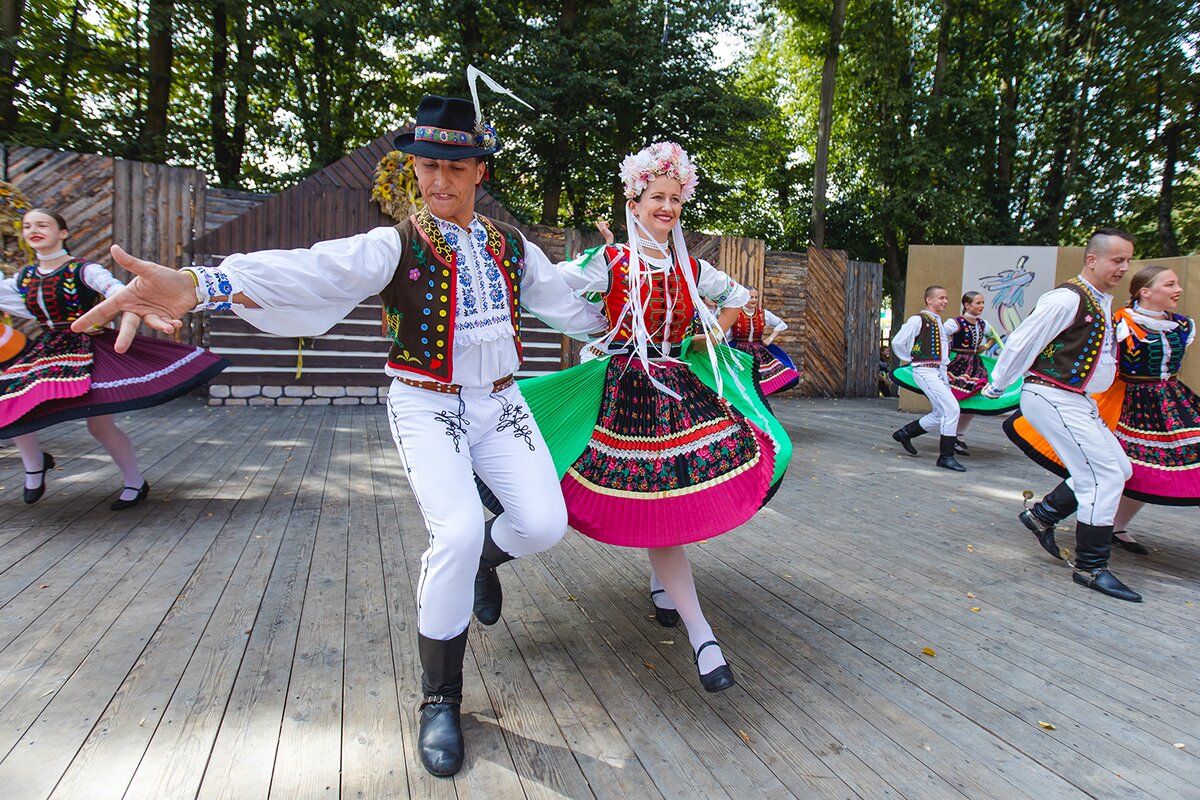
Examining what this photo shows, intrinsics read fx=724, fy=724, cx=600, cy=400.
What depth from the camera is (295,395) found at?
33.9ft

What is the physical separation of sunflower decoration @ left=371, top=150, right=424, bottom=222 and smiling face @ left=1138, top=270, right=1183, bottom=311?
8907 millimetres

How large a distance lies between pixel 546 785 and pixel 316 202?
994 cm

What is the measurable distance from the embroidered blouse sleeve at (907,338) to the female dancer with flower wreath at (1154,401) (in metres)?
3.44

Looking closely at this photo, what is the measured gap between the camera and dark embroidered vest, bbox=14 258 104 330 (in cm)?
436

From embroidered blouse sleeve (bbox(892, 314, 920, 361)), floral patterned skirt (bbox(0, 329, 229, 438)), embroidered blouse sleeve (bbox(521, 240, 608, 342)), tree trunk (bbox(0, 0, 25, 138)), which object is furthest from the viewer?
tree trunk (bbox(0, 0, 25, 138))

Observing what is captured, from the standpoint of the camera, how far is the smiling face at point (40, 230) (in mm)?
4301

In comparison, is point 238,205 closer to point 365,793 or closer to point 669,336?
point 669,336

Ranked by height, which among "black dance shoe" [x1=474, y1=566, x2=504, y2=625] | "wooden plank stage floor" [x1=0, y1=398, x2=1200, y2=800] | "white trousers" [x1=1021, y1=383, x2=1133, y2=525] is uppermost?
"white trousers" [x1=1021, y1=383, x2=1133, y2=525]

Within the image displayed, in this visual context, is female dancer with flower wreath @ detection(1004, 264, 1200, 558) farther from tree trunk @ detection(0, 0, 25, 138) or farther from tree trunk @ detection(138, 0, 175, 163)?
tree trunk @ detection(0, 0, 25, 138)

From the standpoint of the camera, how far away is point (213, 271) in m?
1.96

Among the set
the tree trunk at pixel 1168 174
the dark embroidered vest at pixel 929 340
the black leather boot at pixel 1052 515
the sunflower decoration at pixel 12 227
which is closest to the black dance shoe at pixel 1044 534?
the black leather boot at pixel 1052 515

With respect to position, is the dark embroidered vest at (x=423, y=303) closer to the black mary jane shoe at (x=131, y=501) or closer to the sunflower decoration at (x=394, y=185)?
the black mary jane shoe at (x=131, y=501)

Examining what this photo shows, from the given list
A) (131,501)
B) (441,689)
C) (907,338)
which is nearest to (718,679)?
(441,689)

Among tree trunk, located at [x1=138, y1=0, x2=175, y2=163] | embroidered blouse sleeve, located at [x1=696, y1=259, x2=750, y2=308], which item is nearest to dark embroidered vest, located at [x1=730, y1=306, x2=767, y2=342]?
embroidered blouse sleeve, located at [x1=696, y1=259, x2=750, y2=308]
